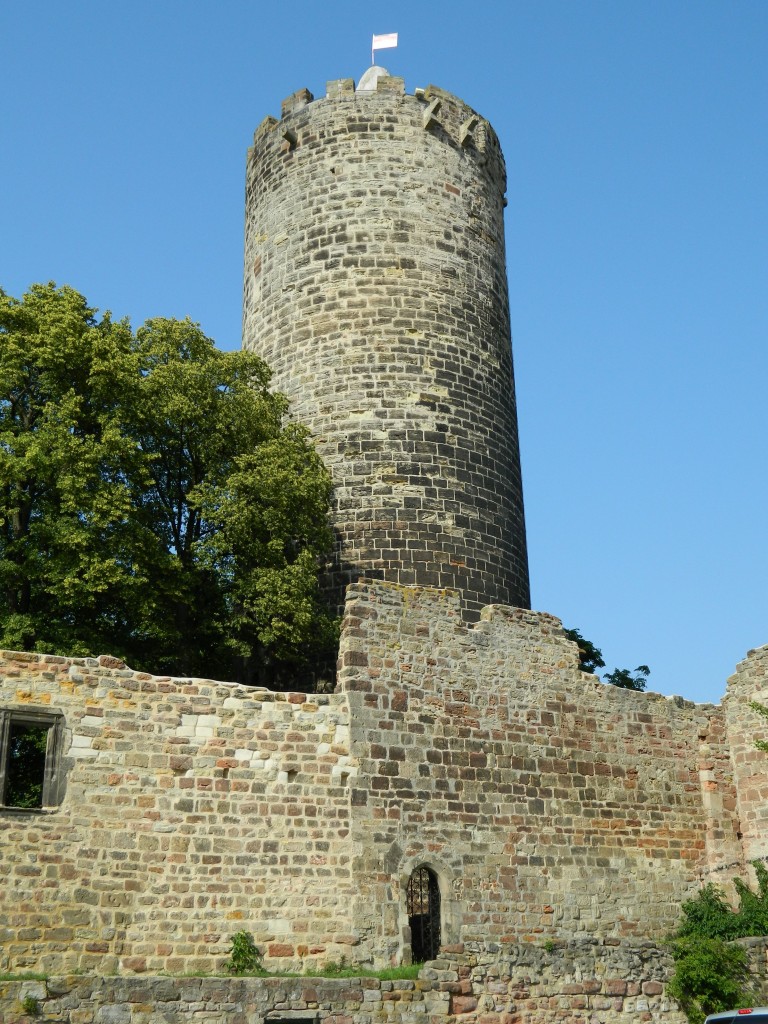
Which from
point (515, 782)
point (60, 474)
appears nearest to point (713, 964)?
point (515, 782)

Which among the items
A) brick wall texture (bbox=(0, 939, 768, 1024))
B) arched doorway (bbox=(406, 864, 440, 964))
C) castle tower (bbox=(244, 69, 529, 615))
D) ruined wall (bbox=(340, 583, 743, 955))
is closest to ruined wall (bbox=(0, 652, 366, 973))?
ruined wall (bbox=(340, 583, 743, 955))

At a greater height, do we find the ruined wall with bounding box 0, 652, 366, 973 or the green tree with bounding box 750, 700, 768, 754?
the green tree with bounding box 750, 700, 768, 754

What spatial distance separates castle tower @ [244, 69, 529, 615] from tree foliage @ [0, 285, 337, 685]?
1586mm

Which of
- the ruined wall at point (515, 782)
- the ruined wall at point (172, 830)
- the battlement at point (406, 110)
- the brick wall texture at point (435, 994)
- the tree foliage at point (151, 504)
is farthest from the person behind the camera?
the battlement at point (406, 110)

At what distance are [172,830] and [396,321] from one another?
1090 centimetres

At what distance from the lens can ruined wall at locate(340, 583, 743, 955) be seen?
15.8 m

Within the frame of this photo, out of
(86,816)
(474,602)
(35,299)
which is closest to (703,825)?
(474,602)

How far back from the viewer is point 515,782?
669 inches

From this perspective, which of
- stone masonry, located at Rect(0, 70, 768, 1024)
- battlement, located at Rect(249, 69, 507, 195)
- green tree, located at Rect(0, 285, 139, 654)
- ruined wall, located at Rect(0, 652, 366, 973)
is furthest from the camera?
battlement, located at Rect(249, 69, 507, 195)

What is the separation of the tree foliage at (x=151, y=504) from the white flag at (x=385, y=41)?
31.2 ft

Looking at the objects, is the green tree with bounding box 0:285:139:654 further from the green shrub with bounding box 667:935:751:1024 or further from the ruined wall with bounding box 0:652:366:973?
the green shrub with bounding box 667:935:751:1024

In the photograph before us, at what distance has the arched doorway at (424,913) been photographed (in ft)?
52.1

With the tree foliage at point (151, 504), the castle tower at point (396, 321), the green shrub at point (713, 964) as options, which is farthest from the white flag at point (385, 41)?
the green shrub at point (713, 964)

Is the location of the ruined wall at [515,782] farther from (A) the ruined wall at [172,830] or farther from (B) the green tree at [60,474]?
(B) the green tree at [60,474]
